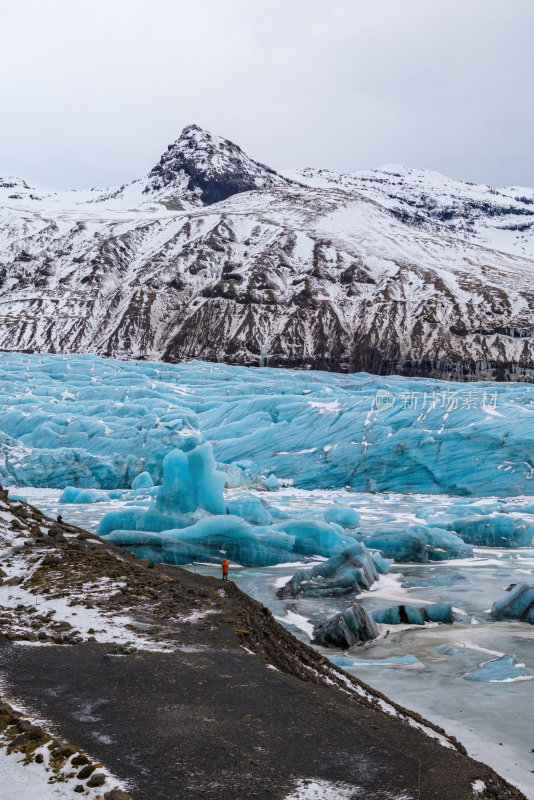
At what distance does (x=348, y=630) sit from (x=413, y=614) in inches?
79.4

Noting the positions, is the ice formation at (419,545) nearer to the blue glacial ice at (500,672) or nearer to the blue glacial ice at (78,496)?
the blue glacial ice at (500,672)

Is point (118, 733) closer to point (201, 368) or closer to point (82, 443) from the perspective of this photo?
point (82, 443)

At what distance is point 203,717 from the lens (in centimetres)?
661

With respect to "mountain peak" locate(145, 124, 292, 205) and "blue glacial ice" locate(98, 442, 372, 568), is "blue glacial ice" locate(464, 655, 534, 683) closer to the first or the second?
"blue glacial ice" locate(98, 442, 372, 568)

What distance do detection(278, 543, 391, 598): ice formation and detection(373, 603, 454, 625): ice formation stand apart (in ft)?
5.81

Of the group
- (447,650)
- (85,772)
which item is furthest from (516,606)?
(85,772)

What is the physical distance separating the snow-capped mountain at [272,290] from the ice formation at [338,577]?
2977 inches

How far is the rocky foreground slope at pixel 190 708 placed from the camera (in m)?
5.51

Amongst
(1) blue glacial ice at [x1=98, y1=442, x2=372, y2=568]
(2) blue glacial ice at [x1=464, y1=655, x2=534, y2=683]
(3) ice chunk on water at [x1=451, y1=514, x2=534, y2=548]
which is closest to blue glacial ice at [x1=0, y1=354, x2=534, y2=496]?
(1) blue glacial ice at [x1=98, y1=442, x2=372, y2=568]

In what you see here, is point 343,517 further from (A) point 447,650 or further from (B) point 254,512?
(A) point 447,650

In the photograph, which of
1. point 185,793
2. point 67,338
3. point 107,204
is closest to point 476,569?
point 185,793

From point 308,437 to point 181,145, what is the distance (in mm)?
178639

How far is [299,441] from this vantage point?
32.1 m

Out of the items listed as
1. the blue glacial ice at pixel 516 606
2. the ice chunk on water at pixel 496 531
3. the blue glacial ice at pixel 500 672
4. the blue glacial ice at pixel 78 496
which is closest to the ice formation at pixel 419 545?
the ice chunk on water at pixel 496 531
